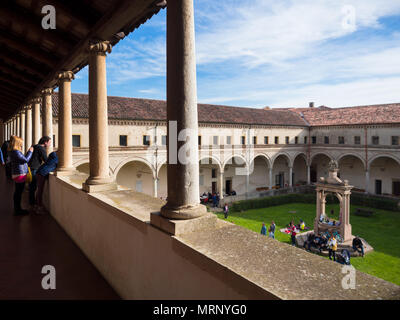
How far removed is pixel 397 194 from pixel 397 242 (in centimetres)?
1501

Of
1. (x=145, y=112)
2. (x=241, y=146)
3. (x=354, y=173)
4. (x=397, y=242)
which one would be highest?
(x=145, y=112)

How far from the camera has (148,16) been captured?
3.96m

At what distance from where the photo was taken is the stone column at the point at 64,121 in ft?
21.7

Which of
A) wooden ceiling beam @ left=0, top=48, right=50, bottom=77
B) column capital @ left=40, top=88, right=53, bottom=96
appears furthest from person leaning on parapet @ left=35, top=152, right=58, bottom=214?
wooden ceiling beam @ left=0, top=48, right=50, bottom=77

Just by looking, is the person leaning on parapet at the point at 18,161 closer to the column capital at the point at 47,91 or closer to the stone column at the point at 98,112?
the stone column at the point at 98,112

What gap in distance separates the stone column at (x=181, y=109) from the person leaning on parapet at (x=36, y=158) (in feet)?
14.9

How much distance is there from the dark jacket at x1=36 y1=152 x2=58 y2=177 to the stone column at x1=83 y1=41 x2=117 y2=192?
2.26 meters

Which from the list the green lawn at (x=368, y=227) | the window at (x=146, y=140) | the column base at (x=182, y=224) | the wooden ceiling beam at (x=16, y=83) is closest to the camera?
the column base at (x=182, y=224)

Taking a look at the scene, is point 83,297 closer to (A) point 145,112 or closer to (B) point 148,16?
(B) point 148,16

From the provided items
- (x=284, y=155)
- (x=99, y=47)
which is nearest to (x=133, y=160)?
(x=284, y=155)

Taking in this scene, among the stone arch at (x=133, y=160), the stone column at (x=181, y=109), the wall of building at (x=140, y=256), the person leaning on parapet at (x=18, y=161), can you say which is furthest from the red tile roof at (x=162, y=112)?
the stone column at (x=181, y=109)

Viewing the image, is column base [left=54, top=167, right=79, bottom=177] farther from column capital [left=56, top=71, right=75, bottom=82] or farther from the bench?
the bench

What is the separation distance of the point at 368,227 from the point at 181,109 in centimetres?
2159
